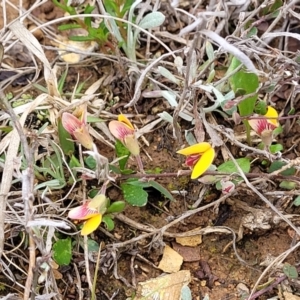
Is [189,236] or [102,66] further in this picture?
[102,66]

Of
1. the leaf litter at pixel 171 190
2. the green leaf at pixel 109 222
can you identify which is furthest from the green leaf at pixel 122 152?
the green leaf at pixel 109 222

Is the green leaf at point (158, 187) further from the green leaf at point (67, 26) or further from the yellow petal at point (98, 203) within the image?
the green leaf at point (67, 26)

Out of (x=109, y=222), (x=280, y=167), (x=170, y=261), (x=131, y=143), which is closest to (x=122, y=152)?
(x=131, y=143)

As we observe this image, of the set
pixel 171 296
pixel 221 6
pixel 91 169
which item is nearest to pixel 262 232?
pixel 171 296

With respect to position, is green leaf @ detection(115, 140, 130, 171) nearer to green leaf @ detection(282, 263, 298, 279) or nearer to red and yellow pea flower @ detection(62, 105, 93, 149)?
red and yellow pea flower @ detection(62, 105, 93, 149)

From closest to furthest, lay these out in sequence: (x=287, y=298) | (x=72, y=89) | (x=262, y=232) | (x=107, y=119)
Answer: (x=287, y=298) → (x=262, y=232) → (x=107, y=119) → (x=72, y=89)

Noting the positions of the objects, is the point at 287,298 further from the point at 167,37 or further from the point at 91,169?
the point at 167,37
